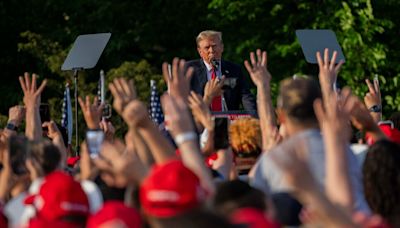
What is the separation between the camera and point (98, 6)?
85.4ft

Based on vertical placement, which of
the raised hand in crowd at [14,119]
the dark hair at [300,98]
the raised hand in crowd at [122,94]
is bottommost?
the raised hand in crowd at [14,119]

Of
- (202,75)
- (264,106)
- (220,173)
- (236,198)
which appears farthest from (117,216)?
(202,75)

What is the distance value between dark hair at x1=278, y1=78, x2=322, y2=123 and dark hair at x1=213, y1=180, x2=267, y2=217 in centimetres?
72

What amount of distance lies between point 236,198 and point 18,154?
1856mm

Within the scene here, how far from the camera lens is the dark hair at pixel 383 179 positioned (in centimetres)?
644

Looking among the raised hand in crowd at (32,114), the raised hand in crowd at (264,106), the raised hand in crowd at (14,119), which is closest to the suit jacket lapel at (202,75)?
the raised hand in crowd at (14,119)

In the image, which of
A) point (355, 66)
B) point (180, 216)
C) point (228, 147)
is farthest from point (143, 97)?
point (180, 216)

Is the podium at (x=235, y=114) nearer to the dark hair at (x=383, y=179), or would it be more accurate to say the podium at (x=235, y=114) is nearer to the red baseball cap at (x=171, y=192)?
the dark hair at (x=383, y=179)

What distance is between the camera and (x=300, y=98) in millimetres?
6375

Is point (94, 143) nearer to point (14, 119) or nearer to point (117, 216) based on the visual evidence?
A: point (117, 216)

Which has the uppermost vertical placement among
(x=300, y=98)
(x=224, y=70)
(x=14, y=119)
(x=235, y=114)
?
(x=300, y=98)

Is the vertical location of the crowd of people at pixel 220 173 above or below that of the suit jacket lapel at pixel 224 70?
below

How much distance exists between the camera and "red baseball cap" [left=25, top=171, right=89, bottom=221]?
593 centimetres

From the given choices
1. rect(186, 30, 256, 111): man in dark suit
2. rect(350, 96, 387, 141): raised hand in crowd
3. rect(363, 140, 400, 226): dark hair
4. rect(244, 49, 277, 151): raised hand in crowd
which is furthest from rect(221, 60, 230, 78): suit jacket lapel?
rect(363, 140, 400, 226): dark hair
